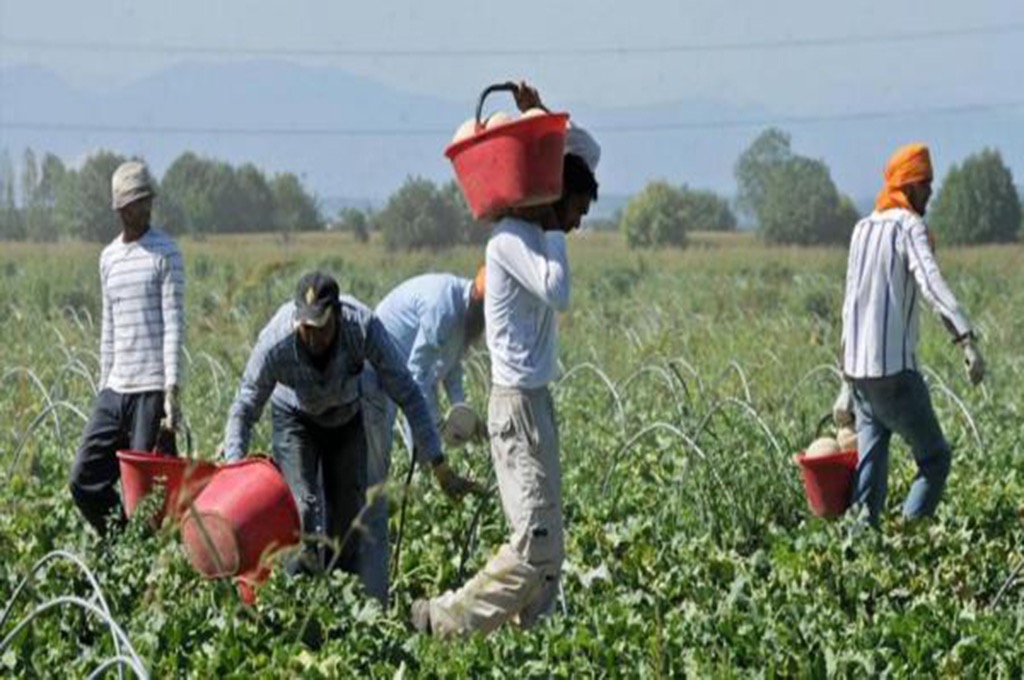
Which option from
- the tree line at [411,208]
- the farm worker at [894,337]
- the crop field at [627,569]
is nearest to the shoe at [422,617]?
the crop field at [627,569]

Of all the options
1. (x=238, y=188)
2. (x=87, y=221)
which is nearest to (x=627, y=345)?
(x=87, y=221)

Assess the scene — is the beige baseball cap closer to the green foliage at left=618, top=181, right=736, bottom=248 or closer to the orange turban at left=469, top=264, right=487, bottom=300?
the orange turban at left=469, top=264, right=487, bottom=300

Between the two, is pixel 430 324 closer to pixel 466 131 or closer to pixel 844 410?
pixel 466 131

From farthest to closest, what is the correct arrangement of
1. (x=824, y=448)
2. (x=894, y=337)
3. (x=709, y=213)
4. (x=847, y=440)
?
(x=709, y=213) → (x=847, y=440) → (x=824, y=448) → (x=894, y=337)

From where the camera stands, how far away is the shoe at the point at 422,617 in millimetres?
6656

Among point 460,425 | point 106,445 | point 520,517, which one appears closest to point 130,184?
point 106,445

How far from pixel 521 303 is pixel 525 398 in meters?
0.26

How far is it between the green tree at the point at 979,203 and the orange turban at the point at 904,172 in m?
65.5

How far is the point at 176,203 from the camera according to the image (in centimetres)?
6500

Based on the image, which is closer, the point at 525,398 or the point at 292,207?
the point at 525,398

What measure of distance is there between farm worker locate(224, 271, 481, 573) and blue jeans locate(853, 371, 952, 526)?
1.90 metres

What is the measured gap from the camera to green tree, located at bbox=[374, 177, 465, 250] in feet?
177

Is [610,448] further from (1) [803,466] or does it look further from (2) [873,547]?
(2) [873,547]

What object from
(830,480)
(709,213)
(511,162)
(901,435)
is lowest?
(709,213)
